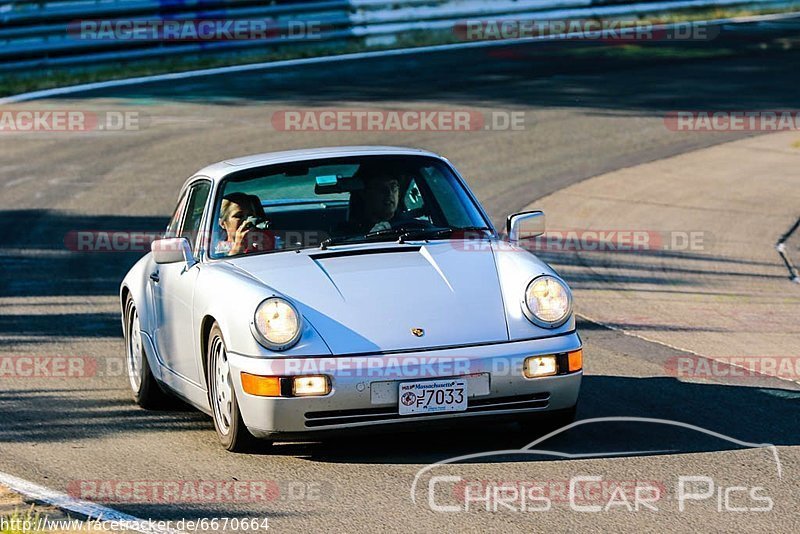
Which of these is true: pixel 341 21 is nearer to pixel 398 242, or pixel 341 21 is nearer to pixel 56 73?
pixel 56 73

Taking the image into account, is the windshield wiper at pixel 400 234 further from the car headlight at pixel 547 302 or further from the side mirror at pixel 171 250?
the car headlight at pixel 547 302

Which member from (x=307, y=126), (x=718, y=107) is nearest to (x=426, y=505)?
(x=307, y=126)

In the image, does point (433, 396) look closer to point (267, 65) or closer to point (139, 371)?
point (139, 371)

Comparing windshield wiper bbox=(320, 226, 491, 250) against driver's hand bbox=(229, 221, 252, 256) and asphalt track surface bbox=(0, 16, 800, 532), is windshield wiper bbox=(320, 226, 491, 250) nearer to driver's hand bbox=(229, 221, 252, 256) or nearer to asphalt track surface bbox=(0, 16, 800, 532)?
driver's hand bbox=(229, 221, 252, 256)

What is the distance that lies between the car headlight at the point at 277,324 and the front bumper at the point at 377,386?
0.09 meters

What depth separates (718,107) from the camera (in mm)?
19375

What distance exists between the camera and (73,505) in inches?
229

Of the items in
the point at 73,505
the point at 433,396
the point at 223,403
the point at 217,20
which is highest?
the point at 217,20

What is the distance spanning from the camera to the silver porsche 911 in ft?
20.5

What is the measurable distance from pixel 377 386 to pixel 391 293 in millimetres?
550

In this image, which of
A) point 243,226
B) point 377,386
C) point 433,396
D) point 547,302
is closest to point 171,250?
point 243,226

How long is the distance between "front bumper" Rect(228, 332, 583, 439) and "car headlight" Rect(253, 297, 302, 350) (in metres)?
0.09

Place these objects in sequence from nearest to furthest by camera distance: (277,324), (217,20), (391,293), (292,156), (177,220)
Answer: (277,324), (391,293), (292,156), (177,220), (217,20)

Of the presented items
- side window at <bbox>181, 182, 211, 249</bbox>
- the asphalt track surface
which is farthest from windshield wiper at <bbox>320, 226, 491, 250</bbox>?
the asphalt track surface
